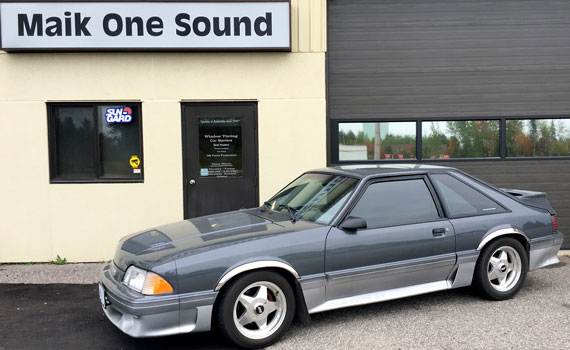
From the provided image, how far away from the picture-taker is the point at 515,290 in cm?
517

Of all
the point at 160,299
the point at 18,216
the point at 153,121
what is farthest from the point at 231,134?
the point at 160,299

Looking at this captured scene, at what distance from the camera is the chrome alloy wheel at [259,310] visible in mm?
3996

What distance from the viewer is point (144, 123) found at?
7.33 meters

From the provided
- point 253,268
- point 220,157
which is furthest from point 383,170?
point 220,157

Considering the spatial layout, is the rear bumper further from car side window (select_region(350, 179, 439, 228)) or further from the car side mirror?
the car side mirror

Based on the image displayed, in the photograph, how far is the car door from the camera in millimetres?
4344

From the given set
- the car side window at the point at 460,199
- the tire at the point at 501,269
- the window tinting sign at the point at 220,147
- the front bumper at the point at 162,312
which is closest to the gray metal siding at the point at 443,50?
the window tinting sign at the point at 220,147

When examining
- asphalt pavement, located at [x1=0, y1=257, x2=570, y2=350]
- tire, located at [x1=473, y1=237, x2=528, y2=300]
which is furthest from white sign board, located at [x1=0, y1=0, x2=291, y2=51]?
tire, located at [x1=473, y1=237, x2=528, y2=300]

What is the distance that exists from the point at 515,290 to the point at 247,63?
473 cm

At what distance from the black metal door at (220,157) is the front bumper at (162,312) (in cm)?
352

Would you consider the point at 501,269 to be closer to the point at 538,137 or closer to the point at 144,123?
the point at 538,137

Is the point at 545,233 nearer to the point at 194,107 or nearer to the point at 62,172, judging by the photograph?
the point at 194,107

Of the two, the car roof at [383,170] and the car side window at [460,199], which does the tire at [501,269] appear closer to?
the car side window at [460,199]

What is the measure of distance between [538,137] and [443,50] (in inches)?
81.4
